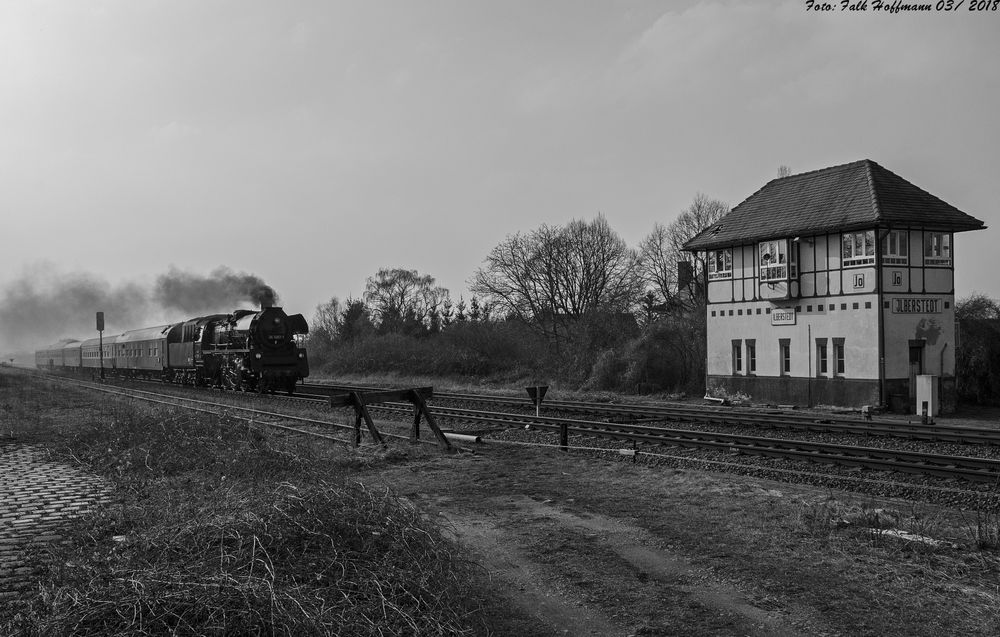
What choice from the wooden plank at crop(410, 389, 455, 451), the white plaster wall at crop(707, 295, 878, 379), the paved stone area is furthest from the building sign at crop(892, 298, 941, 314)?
the paved stone area

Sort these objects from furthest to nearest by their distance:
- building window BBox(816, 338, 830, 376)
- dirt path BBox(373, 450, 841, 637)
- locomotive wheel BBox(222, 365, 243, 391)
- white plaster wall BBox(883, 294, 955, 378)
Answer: locomotive wheel BBox(222, 365, 243, 391)
building window BBox(816, 338, 830, 376)
white plaster wall BBox(883, 294, 955, 378)
dirt path BBox(373, 450, 841, 637)

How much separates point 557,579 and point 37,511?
18.6 feet

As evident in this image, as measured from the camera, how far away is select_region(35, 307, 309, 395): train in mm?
29297

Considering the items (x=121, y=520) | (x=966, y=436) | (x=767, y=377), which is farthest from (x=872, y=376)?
(x=121, y=520)

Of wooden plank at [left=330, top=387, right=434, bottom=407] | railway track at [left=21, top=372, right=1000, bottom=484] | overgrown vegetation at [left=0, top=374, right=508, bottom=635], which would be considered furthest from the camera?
wooden plank at [left=330, top=387, right=434, bottom=407]

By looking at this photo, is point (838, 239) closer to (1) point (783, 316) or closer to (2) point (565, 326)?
(1) point (783, 316)

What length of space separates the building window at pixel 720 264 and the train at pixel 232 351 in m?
16.1

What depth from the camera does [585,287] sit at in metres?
47.0

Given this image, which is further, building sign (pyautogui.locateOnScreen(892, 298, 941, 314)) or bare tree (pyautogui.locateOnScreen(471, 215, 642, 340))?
bare tree (pyautogui.locateOnScreen(471, 215, 642, 340))

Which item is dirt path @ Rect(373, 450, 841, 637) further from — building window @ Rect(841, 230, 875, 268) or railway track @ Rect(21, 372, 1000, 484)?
building window @ Rect(841, 230, 875, 268)

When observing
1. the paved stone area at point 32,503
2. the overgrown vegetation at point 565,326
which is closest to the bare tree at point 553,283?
the overgrown vegetation at point 565,326

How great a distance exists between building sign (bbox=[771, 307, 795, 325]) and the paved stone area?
73.8ft

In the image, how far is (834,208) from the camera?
86.3ft

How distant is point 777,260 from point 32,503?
78.8 feet
